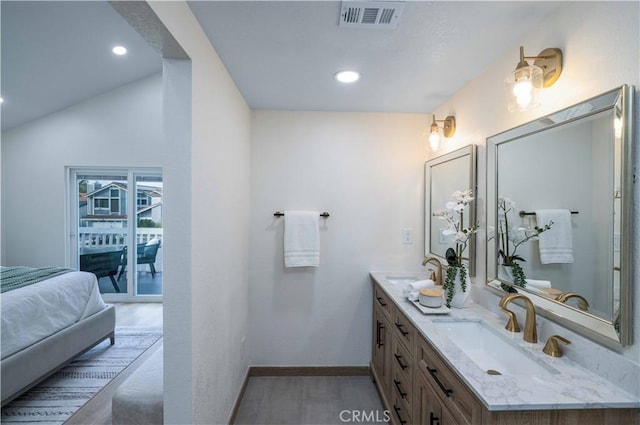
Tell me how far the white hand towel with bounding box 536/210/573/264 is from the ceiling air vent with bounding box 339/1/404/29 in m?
1.11

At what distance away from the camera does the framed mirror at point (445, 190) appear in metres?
1.82

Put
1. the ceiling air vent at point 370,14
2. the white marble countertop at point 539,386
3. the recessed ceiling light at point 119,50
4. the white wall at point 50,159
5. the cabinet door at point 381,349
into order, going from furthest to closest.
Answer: the white wall at point 50,159
the recessed ceiling light at point 119,50
the cabinet door at point 381,349
the ceiling air vent at point 370,14
the white marble countertop at point 539,386

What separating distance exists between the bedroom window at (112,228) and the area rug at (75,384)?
1426mm

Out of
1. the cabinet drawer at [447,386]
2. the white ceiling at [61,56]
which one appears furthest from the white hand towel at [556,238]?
the white ceiling at [61,56]

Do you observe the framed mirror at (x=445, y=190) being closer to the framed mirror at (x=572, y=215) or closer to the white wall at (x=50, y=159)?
the framed mirror at (x=572, y=215)

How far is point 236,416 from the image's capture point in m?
2.02

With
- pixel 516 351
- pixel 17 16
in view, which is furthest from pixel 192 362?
pixel 17 16

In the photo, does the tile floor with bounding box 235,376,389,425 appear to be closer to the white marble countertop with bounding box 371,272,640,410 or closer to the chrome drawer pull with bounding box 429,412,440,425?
the chrome drawer pull with bounding box 429,412,440,425

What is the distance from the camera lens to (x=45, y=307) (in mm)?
2301

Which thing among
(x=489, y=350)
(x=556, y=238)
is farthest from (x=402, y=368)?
(x=556, y=238)

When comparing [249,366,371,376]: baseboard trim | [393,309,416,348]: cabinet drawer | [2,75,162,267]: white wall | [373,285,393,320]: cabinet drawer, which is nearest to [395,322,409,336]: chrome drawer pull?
[393,309,416,348]: cabinet drawer

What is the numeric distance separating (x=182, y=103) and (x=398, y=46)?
1135 mm

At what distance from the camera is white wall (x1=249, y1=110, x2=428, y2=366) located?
252 cm

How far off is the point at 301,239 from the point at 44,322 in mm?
2163
